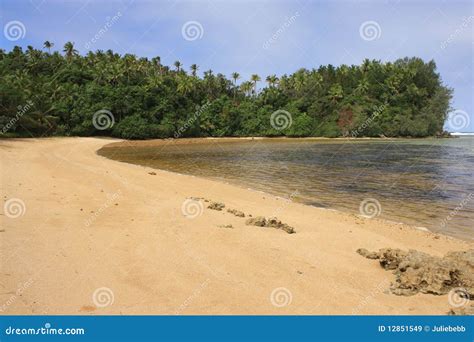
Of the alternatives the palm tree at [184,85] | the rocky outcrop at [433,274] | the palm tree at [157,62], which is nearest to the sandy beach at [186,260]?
the rocky outcrop at [433,274]

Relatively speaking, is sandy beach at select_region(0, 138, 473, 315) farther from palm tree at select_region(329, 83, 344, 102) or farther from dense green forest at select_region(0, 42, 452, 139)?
palm tree at select_region(329, 83, 344, 102)

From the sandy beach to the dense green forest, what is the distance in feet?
121

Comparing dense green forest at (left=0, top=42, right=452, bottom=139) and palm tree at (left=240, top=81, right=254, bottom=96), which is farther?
palm tree at (left=240, top=81, right=254, bottom=96)

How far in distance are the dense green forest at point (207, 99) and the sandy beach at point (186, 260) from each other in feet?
121

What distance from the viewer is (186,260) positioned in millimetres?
6520

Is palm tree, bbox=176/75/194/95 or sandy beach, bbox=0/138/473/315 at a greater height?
palm tree, bbox=176/75/194/95

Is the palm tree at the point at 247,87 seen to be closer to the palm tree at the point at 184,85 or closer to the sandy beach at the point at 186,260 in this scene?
the palm tree at the point at 184,85

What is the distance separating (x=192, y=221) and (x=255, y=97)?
92.3 metres

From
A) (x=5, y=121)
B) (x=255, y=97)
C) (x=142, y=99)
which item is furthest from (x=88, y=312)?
(x=255, y=97)

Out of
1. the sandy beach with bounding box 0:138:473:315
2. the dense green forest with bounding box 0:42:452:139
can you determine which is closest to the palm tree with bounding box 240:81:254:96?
the dense green forest with bounding box 0:42:452:139

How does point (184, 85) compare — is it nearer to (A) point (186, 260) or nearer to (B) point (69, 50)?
(B) point (69, 50)

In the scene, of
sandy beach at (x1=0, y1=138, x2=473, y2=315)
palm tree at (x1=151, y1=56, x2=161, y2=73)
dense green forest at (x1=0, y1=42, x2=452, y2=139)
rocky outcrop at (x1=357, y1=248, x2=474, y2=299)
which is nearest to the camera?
sandy beach at (x1=0, y1=138, x2=473, y2=315)

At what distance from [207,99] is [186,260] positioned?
8380cm

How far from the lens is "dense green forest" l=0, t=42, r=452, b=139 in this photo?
6075cm
